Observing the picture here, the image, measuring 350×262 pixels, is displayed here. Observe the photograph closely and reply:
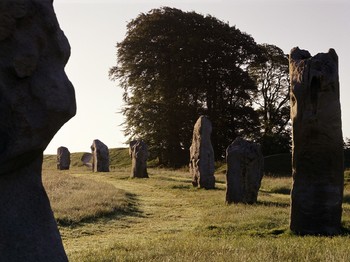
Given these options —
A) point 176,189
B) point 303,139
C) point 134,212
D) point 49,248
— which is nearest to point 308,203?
point 303,139

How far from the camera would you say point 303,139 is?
34.8ft

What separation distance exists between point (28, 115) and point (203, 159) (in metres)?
19.2

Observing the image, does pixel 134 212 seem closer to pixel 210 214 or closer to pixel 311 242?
pixel 210 214

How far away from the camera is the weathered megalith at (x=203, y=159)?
2216cm

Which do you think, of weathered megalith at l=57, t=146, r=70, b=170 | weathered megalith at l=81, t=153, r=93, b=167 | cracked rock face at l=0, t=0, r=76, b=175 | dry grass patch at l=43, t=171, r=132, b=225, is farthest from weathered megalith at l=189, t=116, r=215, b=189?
weathered megalith at l=81, t=153, r=93, b=167

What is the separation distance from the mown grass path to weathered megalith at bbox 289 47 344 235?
286 centimetres

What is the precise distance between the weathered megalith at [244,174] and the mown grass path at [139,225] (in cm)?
150

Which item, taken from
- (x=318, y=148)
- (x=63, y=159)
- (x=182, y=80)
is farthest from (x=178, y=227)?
(x=63, y=159)

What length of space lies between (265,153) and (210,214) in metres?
24.5

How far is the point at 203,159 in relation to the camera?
22.5 metres

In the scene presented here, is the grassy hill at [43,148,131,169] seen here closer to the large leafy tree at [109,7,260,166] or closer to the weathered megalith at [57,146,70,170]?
the weathered megalith at [57,146,70,170]

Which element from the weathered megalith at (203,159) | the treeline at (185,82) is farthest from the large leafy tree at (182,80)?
the weathered megalith at (203,159)

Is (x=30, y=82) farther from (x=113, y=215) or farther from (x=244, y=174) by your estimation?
(x=244, y=174)

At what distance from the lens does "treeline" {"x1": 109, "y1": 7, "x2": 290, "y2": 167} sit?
129 feet
